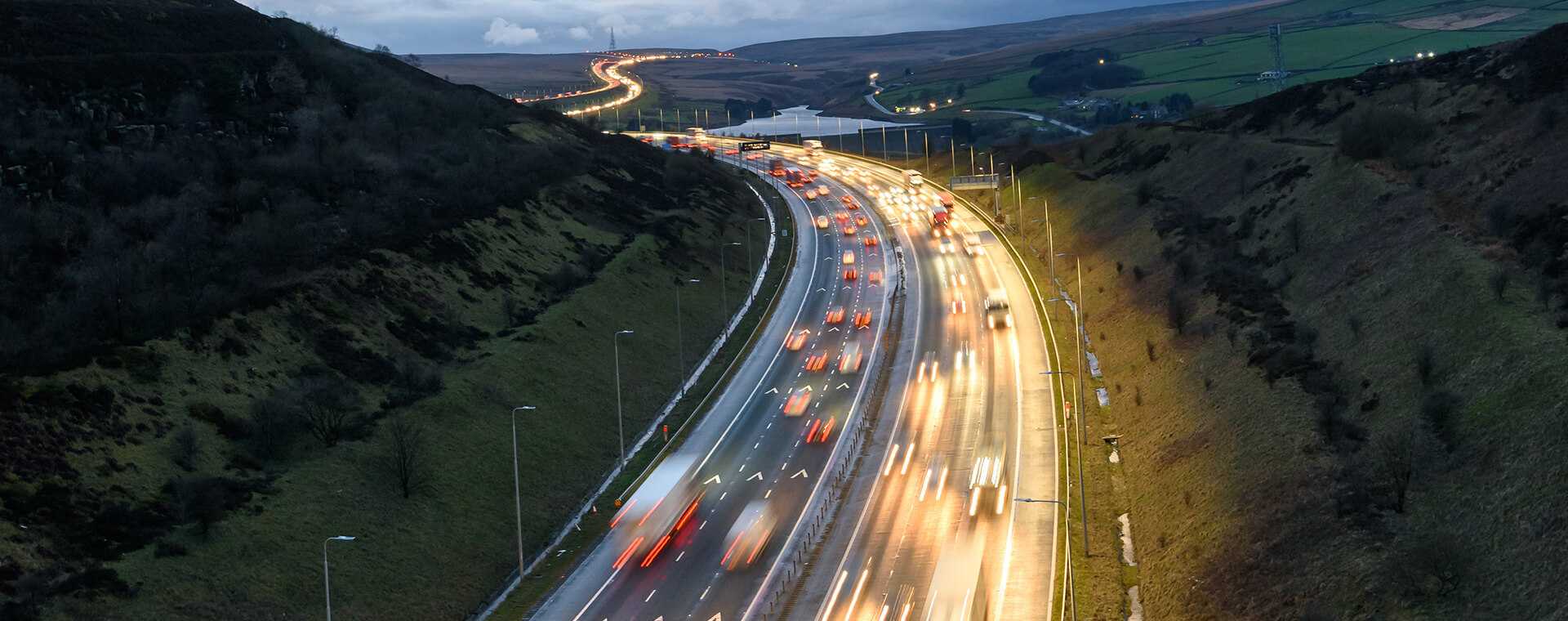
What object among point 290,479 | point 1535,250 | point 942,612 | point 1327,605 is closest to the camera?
point 1327,605

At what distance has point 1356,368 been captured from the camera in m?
60.0

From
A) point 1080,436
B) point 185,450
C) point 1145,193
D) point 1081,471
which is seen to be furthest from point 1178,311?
point 185,450

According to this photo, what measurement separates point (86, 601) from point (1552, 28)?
112 meters

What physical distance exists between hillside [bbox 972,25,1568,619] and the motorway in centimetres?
443

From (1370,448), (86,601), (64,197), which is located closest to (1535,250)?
(1370,448)

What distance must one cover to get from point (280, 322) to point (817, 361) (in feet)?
124

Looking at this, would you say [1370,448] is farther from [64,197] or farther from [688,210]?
[688,210]

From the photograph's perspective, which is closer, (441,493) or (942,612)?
(942,612)

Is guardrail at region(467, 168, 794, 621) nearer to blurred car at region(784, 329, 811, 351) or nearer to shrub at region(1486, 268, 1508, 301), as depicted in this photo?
blurred car at region(784, 329, 811, 351)

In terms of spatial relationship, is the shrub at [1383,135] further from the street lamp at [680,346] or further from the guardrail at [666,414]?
the street lamp at [680,346]

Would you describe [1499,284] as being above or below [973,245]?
above

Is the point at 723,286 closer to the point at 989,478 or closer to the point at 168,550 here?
the point at 989,478

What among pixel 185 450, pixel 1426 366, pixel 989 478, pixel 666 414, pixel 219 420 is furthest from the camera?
pixel 666 414

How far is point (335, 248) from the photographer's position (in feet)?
285
